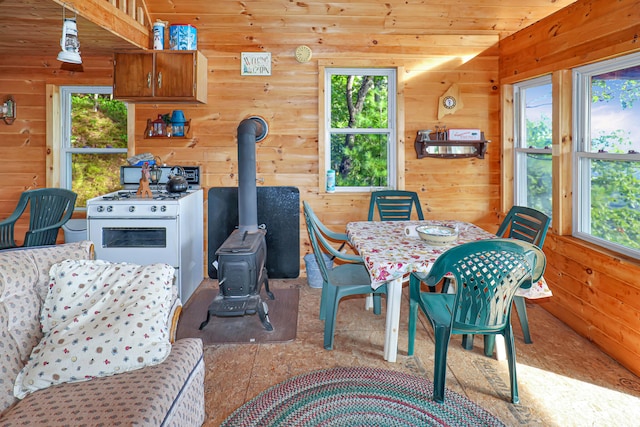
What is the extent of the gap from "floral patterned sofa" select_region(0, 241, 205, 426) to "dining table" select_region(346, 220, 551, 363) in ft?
3.32

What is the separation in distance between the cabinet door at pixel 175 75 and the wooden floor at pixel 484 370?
2.24m

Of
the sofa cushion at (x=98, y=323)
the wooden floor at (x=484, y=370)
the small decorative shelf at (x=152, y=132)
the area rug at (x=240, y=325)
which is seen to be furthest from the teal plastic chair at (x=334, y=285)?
the small decorative shelf at (x=152, y=132)

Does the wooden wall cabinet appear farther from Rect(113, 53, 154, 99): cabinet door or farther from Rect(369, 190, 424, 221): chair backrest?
Rect(369, 190, 424, 221): chair backrest

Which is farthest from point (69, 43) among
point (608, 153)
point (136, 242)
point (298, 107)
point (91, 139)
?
point (608, 153)

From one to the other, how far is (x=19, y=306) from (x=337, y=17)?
11.4 feet

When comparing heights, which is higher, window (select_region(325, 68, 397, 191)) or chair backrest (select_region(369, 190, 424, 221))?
window (select_region(325, 68, 397, 191))

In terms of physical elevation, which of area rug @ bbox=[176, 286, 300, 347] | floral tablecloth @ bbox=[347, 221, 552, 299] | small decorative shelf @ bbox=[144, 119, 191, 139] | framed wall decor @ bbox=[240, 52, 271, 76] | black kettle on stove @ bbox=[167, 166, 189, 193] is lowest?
area rug @ bbox=[176, 286, 300, 347]

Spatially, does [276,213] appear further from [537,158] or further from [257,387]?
[537,158]

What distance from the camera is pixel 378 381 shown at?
2.28m

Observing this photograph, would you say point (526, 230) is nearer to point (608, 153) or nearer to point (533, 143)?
point (608, 153)

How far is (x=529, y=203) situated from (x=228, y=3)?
3.33 metres

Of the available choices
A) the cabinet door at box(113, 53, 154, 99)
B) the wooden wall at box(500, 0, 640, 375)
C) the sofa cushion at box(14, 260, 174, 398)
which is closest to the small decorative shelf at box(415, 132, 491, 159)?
the wooden wall at box(500, 0, 640, 375)

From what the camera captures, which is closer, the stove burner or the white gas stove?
the white gas stove

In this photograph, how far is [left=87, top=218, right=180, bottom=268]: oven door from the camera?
3.25 m
